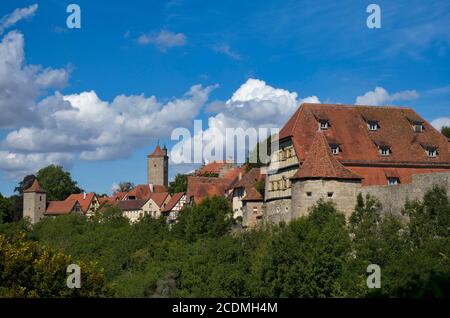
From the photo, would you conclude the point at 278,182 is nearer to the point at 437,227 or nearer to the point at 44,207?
the point at 437,227

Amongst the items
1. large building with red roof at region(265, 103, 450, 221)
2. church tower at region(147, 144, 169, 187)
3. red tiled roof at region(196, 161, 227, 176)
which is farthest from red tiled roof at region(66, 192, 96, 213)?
large building with red roof at region(265, 103, 450, 221)

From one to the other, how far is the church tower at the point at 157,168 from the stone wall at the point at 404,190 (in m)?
127

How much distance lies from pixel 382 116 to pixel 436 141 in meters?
3.62

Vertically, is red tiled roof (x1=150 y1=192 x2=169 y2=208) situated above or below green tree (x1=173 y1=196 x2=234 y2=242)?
above

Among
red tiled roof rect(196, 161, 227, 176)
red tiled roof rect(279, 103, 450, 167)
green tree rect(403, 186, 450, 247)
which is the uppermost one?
red tiled roof rect(196, 161, 227, 176)

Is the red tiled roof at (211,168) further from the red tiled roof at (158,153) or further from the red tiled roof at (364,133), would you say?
the red tiled roof at (364,133)

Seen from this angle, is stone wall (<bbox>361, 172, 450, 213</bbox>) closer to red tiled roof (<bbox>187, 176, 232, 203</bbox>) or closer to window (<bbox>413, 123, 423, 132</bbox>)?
window (<bbox>413, 123, 423, 132</bbox>)

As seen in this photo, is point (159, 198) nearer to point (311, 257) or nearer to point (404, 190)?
point (311, 257)

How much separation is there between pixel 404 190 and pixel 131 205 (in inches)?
3395

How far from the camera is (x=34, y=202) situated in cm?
12812

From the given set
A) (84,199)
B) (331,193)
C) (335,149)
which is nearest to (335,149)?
(335,149)

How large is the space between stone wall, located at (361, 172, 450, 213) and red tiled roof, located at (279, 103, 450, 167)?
4.78 metres

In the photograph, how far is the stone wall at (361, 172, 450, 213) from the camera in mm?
33562

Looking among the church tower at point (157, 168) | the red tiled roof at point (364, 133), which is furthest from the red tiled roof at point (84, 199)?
the red tiled roof at point (364, 133)
